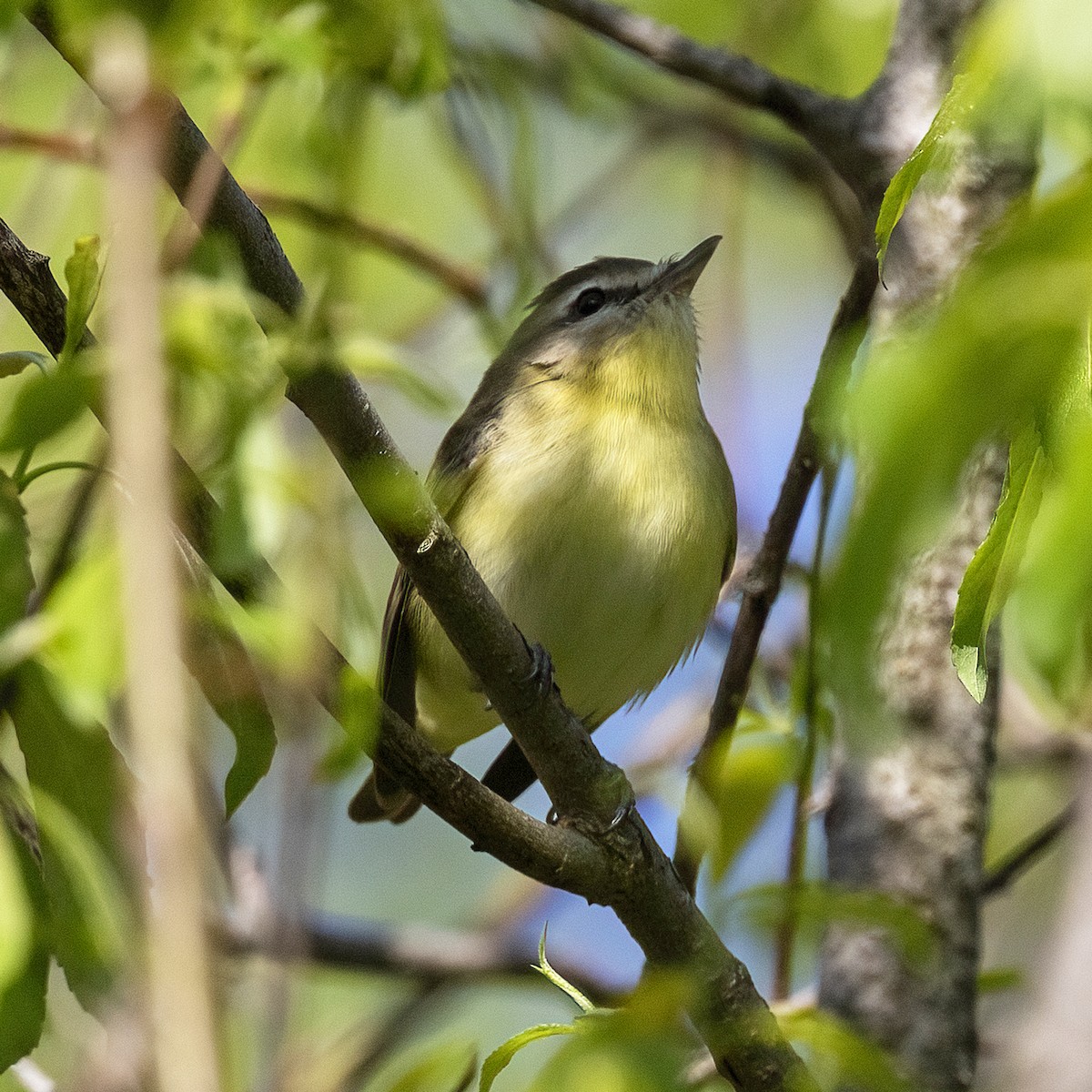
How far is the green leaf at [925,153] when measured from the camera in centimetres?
149

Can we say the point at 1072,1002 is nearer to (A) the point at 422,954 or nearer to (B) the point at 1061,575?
(B) the point at 1061,575

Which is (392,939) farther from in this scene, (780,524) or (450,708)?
(780,524)

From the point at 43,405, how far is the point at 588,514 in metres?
2.54

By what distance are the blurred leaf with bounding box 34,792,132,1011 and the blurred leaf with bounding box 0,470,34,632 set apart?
0.29 meters

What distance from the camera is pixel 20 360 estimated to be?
7.37ft

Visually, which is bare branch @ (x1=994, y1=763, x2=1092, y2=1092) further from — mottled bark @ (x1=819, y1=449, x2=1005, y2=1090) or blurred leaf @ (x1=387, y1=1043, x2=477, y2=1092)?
blurred leaf @ (x1=387, y1=1043, x2=477, y2=1092)

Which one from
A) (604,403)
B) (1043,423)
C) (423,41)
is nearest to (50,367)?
(1043,423)

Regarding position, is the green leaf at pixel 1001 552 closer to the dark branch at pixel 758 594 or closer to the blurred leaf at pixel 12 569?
the blurred leaf at pixel 12 569

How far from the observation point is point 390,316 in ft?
21.4

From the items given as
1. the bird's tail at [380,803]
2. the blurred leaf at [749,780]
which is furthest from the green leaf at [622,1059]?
the bird's tail at [380,803]

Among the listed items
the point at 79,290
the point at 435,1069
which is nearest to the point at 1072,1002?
the point at 435,1069

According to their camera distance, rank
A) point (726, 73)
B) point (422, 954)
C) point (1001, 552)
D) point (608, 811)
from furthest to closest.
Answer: point (422, 954) → point (726, 73) → point (608, 811) → point (1001, 552)

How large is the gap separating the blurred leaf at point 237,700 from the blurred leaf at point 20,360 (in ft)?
1.56

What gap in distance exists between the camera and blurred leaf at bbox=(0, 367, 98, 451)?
176 centimetres
